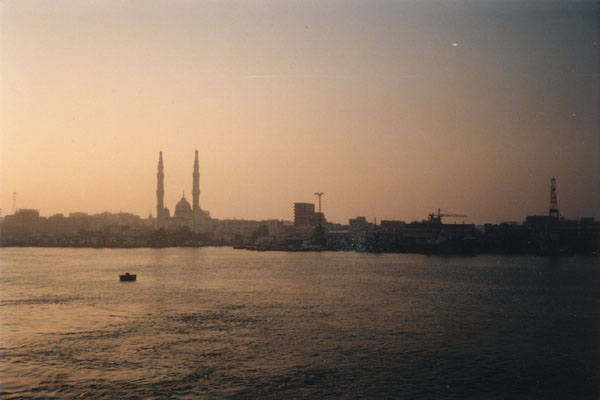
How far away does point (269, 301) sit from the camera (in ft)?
Answer: 87.0

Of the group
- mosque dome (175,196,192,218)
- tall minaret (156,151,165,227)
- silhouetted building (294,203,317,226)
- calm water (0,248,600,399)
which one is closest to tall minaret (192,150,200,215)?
tall minaret (156,151,165,227)

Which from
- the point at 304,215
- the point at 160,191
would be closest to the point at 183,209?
the point at 160,191

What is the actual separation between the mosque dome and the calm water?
123 m

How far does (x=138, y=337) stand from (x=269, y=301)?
9.90 meters

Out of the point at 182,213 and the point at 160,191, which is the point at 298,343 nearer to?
the point at 160,191

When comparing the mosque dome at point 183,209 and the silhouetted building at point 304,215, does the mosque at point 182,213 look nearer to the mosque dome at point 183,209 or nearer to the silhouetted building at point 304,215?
the mosque dome at point 183,209

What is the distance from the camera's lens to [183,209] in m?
155

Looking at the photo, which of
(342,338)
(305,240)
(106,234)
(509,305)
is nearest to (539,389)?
(342,338)

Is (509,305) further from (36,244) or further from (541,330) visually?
(36,244)

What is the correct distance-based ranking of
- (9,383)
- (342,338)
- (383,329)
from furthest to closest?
(383,329) < (342,338) < (9,383)

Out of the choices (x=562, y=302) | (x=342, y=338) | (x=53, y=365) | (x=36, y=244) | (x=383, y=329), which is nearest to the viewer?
(x=53, y=365)

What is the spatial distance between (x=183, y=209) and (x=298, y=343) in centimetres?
14316

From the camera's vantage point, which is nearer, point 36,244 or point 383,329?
point 383,329

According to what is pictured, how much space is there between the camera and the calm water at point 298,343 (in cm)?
1259
